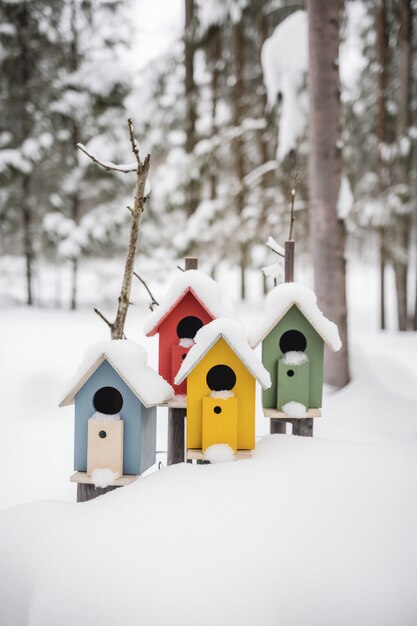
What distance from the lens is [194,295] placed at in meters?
2.73

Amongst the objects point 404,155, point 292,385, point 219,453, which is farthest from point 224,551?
point 404,155

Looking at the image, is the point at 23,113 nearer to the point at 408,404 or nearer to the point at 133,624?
the point at 408,404

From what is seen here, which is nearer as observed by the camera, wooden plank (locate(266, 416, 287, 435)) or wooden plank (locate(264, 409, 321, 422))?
wooden plank (locate(264, 409, 321, 422))

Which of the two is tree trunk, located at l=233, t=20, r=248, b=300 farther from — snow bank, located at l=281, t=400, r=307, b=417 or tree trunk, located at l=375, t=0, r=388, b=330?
snow bank, located at l=281, t=400, r=307, b=417

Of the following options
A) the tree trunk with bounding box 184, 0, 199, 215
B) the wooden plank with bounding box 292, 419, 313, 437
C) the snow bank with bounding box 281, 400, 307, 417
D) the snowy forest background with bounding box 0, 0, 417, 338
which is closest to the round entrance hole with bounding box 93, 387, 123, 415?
the snow bank with bounding box 281, 400, 307, 417

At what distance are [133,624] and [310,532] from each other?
77 cm

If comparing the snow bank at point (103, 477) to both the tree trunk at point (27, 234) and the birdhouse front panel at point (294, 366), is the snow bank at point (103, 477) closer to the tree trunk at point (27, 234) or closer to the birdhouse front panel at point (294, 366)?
the birdhouse front panel at point (294, 366)

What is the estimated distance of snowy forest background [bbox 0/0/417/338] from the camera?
9266 mm

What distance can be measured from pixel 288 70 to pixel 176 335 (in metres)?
4.86

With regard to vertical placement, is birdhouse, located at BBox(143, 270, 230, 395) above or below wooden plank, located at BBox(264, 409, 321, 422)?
above

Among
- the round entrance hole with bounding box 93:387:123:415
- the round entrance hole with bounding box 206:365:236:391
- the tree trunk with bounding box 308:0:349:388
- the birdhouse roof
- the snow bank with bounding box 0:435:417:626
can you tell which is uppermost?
the tree trunk with bounding box 308:0:349:388

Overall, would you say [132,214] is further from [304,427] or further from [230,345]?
[304,427]

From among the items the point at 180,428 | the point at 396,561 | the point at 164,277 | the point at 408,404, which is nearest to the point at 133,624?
the point at 396,561

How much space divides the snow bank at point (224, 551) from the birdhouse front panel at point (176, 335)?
61 centimetres
